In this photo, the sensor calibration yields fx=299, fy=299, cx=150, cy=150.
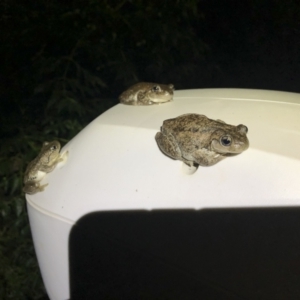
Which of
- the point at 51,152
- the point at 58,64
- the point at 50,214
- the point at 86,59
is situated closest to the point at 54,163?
the point at 51,152

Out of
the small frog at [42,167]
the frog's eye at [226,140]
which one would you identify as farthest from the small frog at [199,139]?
the small frog at [42,167]

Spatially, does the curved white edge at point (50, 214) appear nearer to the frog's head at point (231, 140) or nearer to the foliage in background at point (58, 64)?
the frog's head at point (231, 140)

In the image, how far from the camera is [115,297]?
33.9 inches

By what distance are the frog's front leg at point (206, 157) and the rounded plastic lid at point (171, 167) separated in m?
0.02

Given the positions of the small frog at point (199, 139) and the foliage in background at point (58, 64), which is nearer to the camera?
the small frog at point (199, 139)

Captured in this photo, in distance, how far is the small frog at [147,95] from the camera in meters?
1.23

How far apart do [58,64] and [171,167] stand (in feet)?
4.40

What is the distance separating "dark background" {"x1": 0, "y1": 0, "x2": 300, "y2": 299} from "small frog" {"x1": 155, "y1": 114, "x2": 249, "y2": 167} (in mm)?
934

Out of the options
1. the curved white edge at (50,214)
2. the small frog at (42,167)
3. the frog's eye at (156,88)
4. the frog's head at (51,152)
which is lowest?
the curved white edge at (50,214)

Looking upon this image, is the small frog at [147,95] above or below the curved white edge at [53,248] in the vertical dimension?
above

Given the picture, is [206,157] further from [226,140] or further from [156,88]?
[156,88]

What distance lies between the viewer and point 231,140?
0.77 meters

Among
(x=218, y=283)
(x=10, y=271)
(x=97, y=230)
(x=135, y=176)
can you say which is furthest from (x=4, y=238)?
(x=218, y=283)

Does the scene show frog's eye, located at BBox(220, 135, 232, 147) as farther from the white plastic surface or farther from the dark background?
the dark background
